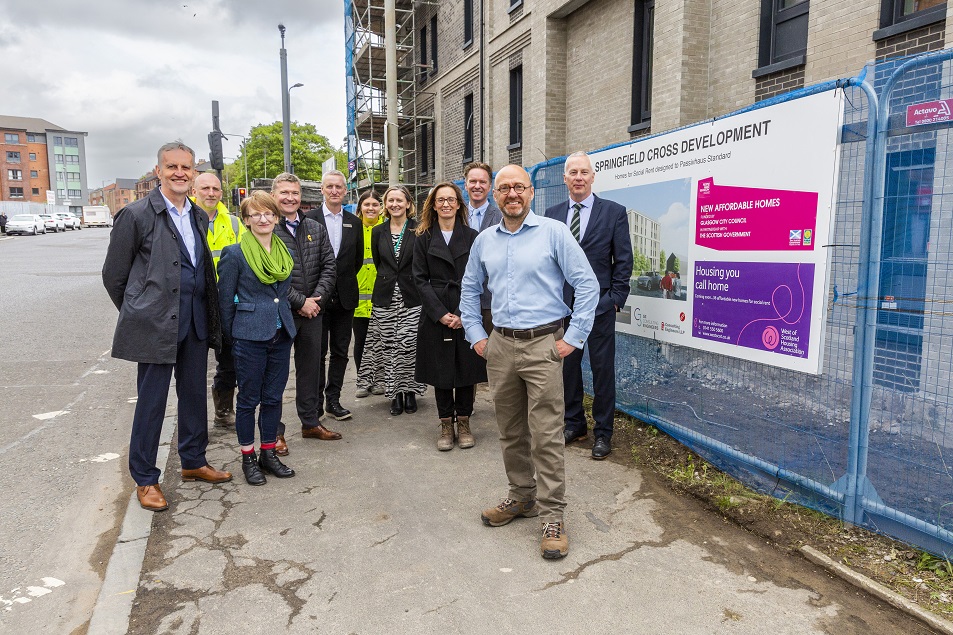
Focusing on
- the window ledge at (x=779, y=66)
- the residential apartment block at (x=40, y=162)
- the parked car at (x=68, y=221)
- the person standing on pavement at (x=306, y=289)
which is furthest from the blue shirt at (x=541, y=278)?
the residential apartment block at (x=40, y=162)

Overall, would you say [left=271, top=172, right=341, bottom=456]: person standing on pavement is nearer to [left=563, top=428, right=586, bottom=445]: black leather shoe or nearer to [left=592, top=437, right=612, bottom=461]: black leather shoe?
[left=563, top=428, right=586, bottom=445]: black leather shoe

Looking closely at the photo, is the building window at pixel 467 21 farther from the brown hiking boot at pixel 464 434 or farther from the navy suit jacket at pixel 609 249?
the brown hiking boot at pixel 464 434

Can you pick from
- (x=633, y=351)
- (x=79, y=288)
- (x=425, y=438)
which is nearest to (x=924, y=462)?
(x=633, y=351)

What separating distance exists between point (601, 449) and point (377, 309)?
258 centimetres

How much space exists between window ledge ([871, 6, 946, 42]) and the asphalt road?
8.21 meters

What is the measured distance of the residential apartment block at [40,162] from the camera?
318 feet

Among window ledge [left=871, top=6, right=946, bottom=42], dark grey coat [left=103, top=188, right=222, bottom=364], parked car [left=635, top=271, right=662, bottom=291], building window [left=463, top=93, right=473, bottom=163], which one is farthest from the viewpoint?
building window [left=463, top=93, right=473, bottom=163]

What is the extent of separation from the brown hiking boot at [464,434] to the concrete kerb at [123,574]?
2273mm

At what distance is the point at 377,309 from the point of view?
6297mm

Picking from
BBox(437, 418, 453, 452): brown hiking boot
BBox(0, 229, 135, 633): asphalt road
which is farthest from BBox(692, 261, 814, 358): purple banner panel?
BBox(0, 229, 135, 633): asphalt road

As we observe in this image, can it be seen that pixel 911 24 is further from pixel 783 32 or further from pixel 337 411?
pixel 337 411

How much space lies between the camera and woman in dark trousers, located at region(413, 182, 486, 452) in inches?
207

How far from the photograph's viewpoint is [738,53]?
8.89 metres

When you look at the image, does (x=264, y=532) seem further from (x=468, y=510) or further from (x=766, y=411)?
(x=766, y=411)
